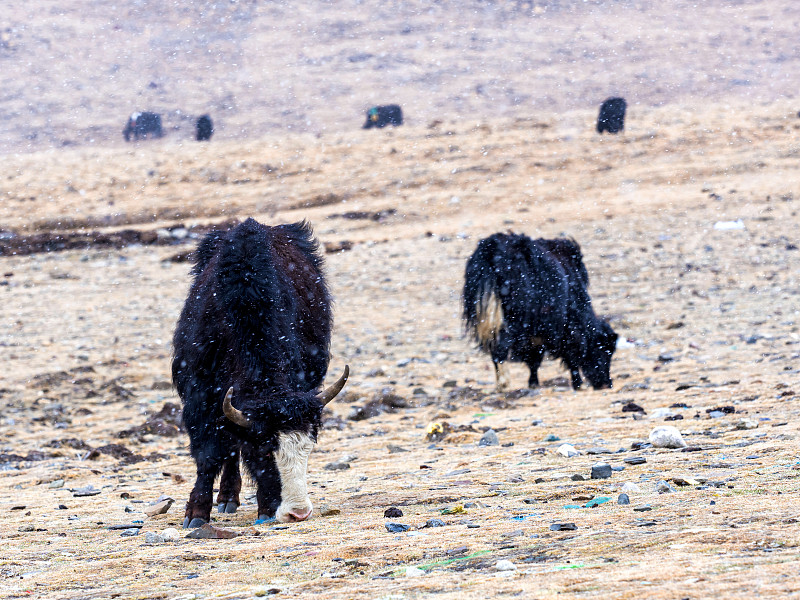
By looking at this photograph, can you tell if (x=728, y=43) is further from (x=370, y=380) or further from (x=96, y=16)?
(x=370, y=380)

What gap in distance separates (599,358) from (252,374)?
574 centimetres

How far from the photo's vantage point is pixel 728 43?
176 ft

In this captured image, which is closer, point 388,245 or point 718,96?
point 388,245

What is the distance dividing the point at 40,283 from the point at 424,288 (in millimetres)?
6740

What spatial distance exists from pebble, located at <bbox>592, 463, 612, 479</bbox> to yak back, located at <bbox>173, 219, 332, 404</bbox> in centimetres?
152

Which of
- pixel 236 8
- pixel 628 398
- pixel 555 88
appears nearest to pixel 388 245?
pixel 628 398

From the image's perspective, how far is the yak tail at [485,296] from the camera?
938 cm

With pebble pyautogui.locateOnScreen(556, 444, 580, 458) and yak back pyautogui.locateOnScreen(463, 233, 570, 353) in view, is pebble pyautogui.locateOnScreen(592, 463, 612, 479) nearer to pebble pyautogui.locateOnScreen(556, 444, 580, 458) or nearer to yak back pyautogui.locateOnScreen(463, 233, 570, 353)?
pebble pyautogui.locateOnScreen(556, 444, 580, 458)

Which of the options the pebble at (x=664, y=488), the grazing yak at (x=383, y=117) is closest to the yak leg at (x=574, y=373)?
the pebble at (x=664, y=488)

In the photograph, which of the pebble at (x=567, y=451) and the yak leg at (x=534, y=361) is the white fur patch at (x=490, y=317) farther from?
the pebble at (x=567, y=451)

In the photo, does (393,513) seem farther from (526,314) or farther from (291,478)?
(526,314)

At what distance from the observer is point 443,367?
1071cm

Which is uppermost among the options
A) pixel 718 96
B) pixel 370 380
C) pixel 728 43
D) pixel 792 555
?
pixel 728 43

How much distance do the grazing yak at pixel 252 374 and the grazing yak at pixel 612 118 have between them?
22.6 meters
